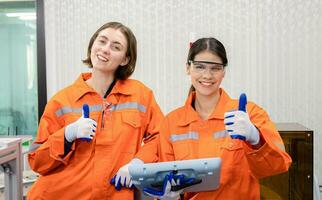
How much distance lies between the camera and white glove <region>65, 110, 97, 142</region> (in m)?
1.38

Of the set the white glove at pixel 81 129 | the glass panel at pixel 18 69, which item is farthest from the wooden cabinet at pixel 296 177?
the glass panel at pixel 18 69

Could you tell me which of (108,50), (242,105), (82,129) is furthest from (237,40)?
(82,129)

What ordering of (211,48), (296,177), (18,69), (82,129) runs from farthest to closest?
Result: (18,69)
(296,177)
(211,48)
(82,129)

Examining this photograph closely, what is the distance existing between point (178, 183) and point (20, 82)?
→ 2.44 m

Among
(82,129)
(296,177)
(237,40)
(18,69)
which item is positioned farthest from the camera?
(18,69)

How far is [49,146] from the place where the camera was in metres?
1.42

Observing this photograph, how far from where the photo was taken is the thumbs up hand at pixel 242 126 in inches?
48.3

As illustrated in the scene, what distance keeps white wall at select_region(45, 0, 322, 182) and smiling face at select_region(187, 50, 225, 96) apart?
4.79 ft

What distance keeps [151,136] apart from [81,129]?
32 centimetres

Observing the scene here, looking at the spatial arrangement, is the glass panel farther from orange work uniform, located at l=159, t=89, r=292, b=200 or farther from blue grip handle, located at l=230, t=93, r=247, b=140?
blue grip handle, located at l=230, t=93, r=247, b=140

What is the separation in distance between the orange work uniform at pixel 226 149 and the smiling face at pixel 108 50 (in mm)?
340

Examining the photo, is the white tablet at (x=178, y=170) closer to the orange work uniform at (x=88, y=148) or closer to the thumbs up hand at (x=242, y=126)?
the thumbs up hand at (x=242, y=126)

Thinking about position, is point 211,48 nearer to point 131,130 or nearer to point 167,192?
point 131,130

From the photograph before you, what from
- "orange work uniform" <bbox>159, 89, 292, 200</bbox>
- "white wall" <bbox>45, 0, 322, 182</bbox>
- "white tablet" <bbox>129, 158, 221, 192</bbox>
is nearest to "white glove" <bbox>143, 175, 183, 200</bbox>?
"white tablet" <bbox>129, 158, 221, 192</bbox>
